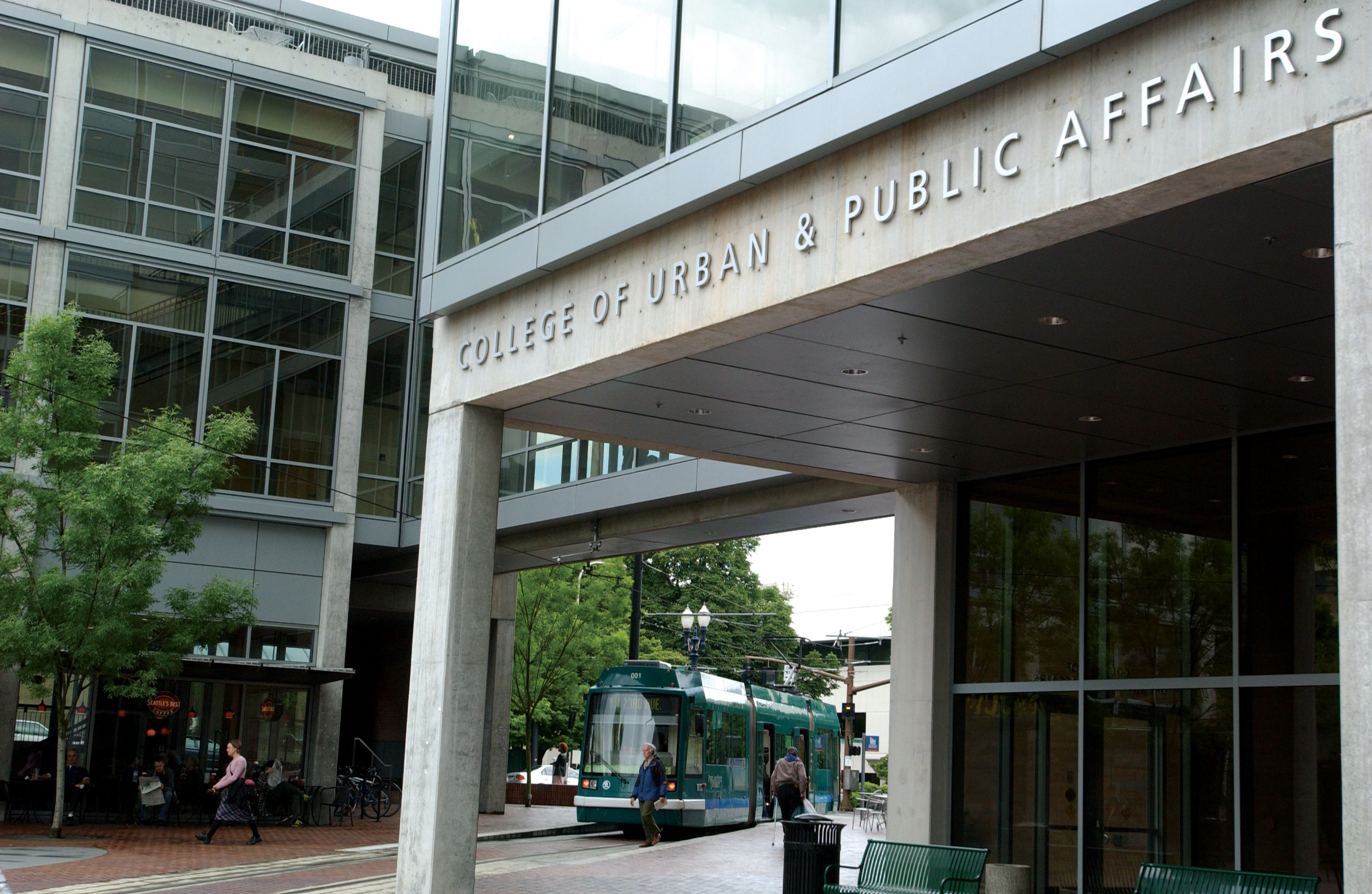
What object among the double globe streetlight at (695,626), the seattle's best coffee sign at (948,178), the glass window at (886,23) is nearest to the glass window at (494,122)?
the seattle's best coffee sign at (948,178)

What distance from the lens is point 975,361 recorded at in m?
11.4

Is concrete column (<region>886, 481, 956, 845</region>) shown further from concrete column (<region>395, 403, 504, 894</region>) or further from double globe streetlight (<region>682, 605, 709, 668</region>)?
double globe streetlight (<region>682, 605, 709, 668</region>)

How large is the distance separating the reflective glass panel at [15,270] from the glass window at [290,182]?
375cm

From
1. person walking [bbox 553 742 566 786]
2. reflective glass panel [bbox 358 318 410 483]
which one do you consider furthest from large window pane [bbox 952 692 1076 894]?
person walking [bbox 553 742 566 786]

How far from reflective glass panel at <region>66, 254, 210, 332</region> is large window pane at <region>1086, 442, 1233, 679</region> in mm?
19992

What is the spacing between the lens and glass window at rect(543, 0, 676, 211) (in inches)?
467

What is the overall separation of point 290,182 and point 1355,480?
27.1m

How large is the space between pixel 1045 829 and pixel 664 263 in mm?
7498

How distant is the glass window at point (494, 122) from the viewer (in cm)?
1346

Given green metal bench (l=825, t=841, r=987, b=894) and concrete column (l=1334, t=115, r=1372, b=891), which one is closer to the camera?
concrete column (l=1334, t=115, r=1372, b=891)

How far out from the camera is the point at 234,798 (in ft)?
73.6

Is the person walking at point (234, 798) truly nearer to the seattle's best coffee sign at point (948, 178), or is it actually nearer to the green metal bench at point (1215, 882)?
the seattle's best coffee sign at point (948, 178)

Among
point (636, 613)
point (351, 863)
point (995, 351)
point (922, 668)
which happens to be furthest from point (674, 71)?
point (636, 613)

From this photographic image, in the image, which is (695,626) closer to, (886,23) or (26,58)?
(26,58)
